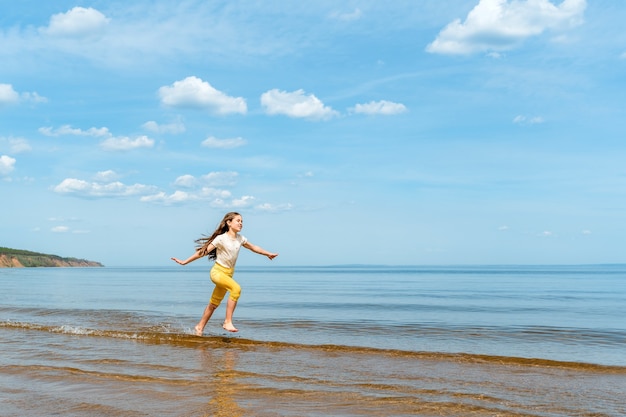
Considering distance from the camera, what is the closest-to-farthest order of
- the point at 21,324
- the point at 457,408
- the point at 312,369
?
the point at 457,408 → the point at 312,369 → the point at 21,324

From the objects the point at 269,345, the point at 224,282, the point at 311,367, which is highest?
the point at 224,282

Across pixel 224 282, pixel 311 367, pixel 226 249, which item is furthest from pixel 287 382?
pixel 226 249

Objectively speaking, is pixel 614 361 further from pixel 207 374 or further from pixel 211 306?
pixel 211 306

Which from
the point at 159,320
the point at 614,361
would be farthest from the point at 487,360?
the point at 159,320

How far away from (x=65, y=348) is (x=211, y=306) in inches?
122

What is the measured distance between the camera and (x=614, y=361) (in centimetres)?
1038

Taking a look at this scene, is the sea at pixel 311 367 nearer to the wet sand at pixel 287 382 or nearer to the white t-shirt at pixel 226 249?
the wet sand at pixel 287 382

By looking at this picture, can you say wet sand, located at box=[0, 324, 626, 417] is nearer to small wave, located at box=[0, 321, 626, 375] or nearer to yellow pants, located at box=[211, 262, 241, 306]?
small wave, located at box=[0, 321, 626, 375]

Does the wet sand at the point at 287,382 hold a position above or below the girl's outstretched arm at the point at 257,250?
below

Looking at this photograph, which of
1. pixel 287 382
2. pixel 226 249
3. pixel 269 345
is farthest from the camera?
pixel 226 249

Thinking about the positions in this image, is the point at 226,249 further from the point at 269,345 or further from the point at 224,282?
the point at 269,345

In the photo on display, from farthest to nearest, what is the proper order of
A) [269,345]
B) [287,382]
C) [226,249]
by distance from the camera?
[226,249] < [269,345] < [287,382]

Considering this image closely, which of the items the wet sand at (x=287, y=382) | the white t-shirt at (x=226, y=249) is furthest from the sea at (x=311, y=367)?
the white t-shirt at (x=226, y=249)

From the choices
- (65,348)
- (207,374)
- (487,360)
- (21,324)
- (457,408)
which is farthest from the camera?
(21,324)
